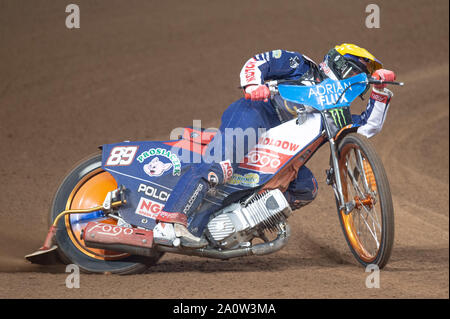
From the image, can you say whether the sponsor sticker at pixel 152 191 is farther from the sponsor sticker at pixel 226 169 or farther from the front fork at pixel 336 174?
the front fork at pixel 336 174

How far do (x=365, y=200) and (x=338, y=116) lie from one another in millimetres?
683

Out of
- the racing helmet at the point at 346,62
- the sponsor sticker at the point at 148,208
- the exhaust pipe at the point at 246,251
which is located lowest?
the exhaust pipe at the point at 246,251

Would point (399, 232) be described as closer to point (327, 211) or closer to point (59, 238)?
point (327, 211)

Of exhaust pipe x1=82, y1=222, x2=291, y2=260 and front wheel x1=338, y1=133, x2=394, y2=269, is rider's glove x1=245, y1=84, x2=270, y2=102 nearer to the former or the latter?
front wheel x1=338, y1=133, x2=394, y2=269

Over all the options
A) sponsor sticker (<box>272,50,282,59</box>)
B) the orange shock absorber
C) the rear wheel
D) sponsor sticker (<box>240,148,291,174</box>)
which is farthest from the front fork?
the rear wheel

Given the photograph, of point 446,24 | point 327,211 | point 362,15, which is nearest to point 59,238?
point 327,211

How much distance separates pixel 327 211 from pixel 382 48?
7.48 metres

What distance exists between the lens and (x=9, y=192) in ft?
24.5

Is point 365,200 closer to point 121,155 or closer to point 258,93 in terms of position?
point 258,93

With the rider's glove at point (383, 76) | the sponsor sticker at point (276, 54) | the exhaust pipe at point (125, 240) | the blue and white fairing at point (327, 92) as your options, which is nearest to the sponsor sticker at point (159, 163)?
the exhaust pipe at point (125, 240)

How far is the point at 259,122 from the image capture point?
16.8 ft

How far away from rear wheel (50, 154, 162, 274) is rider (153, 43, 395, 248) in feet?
1.37

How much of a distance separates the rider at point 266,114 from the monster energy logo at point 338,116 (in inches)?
8.5

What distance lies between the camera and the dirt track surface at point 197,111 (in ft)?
16.1
